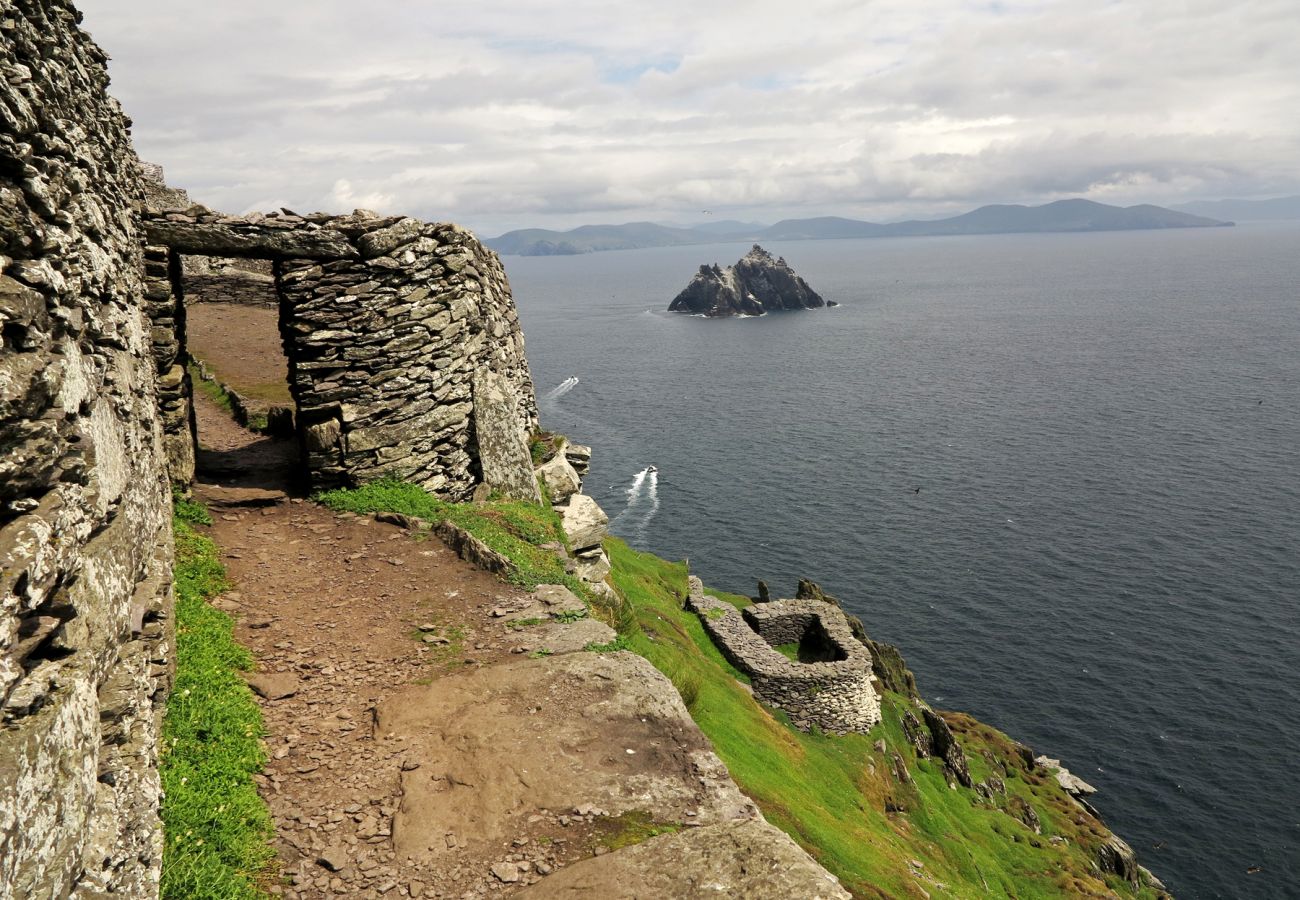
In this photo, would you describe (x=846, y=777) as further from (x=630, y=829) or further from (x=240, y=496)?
(x=630, y=829)

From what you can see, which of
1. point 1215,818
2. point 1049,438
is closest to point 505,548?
point 1215,818

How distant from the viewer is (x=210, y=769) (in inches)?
370

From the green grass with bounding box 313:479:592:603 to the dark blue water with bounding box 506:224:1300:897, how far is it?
4819 cm

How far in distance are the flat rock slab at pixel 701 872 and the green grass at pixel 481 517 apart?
7.45m

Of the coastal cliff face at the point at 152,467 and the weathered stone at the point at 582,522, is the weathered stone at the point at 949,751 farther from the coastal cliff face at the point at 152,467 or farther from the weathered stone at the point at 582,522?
the weathered stone at the point at 582,522

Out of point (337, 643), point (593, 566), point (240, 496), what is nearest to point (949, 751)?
point (593, 566)

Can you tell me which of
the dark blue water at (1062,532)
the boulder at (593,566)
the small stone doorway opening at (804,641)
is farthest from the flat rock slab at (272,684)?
the dark blue water at (1062,532)

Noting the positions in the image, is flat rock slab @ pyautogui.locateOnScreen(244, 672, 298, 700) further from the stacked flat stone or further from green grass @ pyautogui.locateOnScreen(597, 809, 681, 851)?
the stacked flat stone

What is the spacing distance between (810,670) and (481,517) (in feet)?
100

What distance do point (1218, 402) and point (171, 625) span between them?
435 feet

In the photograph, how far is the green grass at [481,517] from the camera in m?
16.9

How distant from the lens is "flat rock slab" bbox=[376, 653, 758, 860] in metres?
9.71

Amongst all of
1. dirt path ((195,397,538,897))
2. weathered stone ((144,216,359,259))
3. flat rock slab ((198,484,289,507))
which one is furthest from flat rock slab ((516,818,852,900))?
weathered stone ((144,216,359,259))

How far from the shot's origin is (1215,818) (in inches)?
1978
